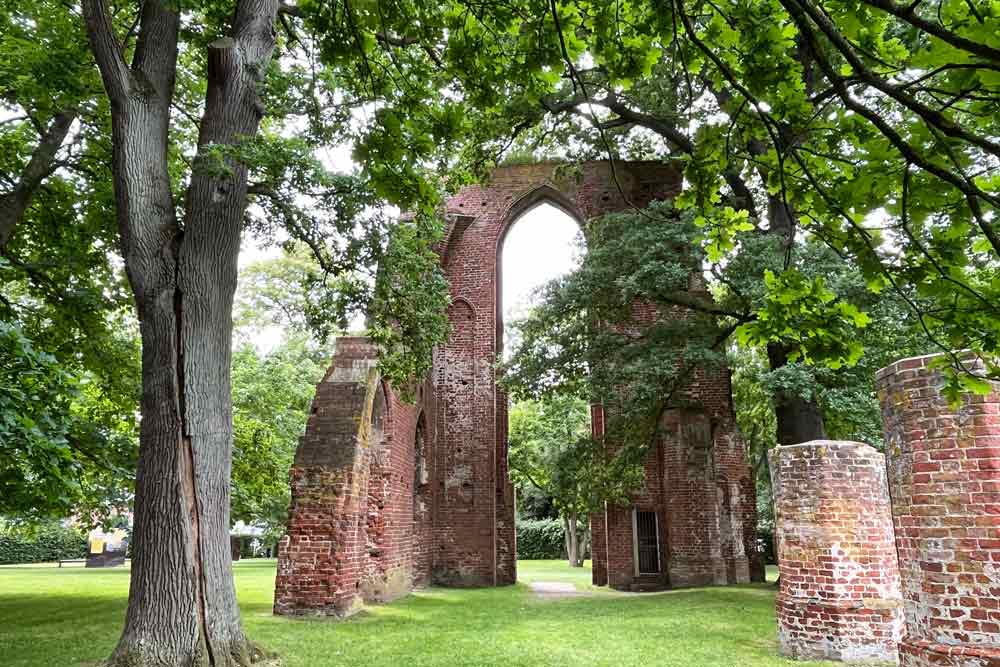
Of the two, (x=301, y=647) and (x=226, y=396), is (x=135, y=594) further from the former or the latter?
(x=301, y=647)

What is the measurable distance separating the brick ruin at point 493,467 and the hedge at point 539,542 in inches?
639

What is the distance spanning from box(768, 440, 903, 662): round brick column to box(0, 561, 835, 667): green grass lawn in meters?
0.48

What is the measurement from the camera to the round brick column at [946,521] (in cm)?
427

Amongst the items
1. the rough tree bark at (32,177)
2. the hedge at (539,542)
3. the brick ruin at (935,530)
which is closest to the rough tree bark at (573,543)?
the hedge at (539,542)

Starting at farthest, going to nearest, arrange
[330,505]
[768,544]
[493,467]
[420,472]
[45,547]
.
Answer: [45,547] < [768,544] < [493,467] < [420,472] < [330,505]

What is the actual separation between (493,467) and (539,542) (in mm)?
17948

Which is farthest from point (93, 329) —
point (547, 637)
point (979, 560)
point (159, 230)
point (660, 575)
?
point (660, 575)

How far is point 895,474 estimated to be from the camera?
5.00 meters

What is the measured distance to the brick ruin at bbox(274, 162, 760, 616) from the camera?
1346 cm

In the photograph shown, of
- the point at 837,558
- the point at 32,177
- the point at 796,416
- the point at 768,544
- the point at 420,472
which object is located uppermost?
the point at 32,177

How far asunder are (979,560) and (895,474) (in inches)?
31.3

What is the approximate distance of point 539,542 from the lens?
33344mm

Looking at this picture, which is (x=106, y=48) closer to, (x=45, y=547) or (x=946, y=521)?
(x=946, y=521)

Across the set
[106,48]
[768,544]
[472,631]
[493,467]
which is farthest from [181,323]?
[768,544]
